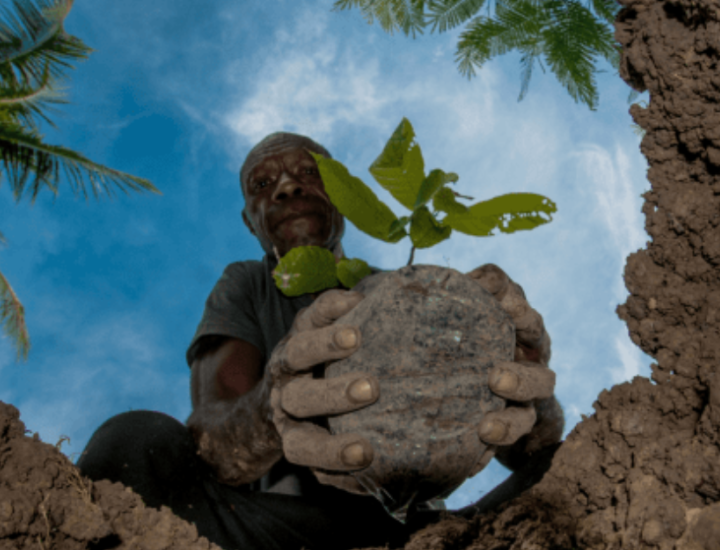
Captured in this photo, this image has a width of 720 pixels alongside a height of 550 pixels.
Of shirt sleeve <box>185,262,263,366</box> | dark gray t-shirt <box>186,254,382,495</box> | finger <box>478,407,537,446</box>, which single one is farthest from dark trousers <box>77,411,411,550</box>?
finger <box>478,407,537,446</box>

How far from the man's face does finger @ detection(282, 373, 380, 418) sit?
1269 mm

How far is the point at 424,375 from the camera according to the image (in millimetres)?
1096

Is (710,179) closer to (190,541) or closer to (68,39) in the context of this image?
(190,541)

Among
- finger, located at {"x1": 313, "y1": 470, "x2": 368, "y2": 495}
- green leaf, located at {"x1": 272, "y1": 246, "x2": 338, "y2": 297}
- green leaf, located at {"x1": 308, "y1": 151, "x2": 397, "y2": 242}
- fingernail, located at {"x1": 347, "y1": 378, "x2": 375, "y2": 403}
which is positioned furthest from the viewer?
green leaf, located at {"x1": 272, "y1": 246, "x2": 338, "y2": 297}

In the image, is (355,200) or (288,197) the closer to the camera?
(355,200)

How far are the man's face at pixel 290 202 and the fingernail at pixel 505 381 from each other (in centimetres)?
145

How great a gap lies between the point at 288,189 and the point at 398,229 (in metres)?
1.19

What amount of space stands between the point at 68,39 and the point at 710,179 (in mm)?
7485

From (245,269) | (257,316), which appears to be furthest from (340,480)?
(245,269)

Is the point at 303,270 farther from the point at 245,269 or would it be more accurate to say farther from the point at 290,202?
the point at 245,269

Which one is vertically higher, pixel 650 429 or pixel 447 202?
pixel 447 202

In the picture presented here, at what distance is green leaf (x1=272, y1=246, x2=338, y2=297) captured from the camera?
1466mm

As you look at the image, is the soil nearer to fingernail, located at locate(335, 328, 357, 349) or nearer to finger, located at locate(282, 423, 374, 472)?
finger, located at locate(282, 423, 374, 472)

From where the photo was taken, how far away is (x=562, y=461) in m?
1.11
